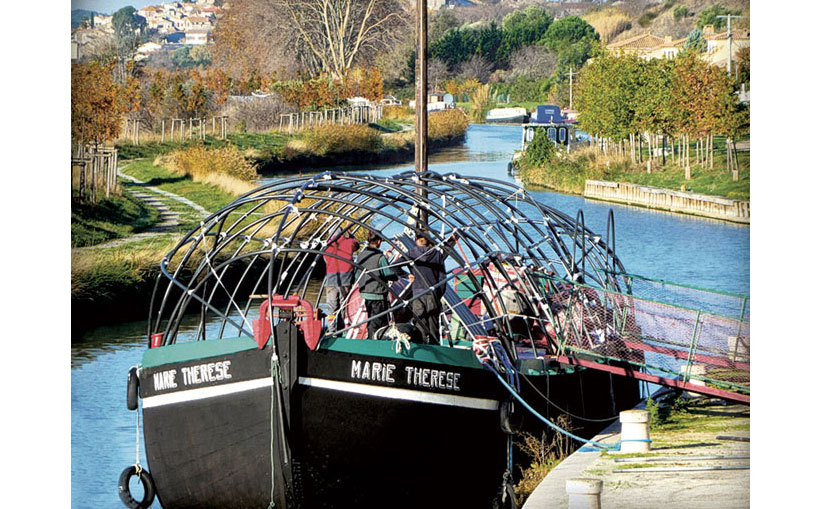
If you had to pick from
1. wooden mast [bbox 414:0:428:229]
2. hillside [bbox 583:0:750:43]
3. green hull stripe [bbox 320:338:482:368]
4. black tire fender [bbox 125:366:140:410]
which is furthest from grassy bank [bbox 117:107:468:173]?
green hull stripe [bbox 320:338:482:368]

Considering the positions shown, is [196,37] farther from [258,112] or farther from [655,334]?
[655,334]

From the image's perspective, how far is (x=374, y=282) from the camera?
1301cm

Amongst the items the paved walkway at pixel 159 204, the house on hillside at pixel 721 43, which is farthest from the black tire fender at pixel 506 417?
the paved walkway at pixel 159 204

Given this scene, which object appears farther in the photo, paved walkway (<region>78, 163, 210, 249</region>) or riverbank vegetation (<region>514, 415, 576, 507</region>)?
paved walkway (<region>78, 163, 210, 249</region>)

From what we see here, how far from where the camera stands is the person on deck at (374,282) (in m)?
13.0

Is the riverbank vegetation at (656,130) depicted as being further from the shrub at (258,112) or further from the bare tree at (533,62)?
the shrub at (258,112)

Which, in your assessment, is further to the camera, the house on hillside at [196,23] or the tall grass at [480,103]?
the tall grass at [480,103]

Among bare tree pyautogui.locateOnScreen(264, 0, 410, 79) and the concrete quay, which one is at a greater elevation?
bare tree pyautogui.locateOnScreen(264, 0, 410, 79)

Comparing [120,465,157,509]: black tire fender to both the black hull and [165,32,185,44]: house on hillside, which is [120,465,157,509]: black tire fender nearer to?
the black hull

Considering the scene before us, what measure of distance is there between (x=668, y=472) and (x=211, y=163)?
13279mm

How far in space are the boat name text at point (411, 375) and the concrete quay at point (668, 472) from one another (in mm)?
1380

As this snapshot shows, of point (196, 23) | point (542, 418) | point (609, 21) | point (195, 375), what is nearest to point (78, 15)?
point (196, 23)

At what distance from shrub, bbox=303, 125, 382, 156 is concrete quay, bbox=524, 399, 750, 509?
990 cm

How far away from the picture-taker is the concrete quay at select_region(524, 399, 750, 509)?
11.9 metres
